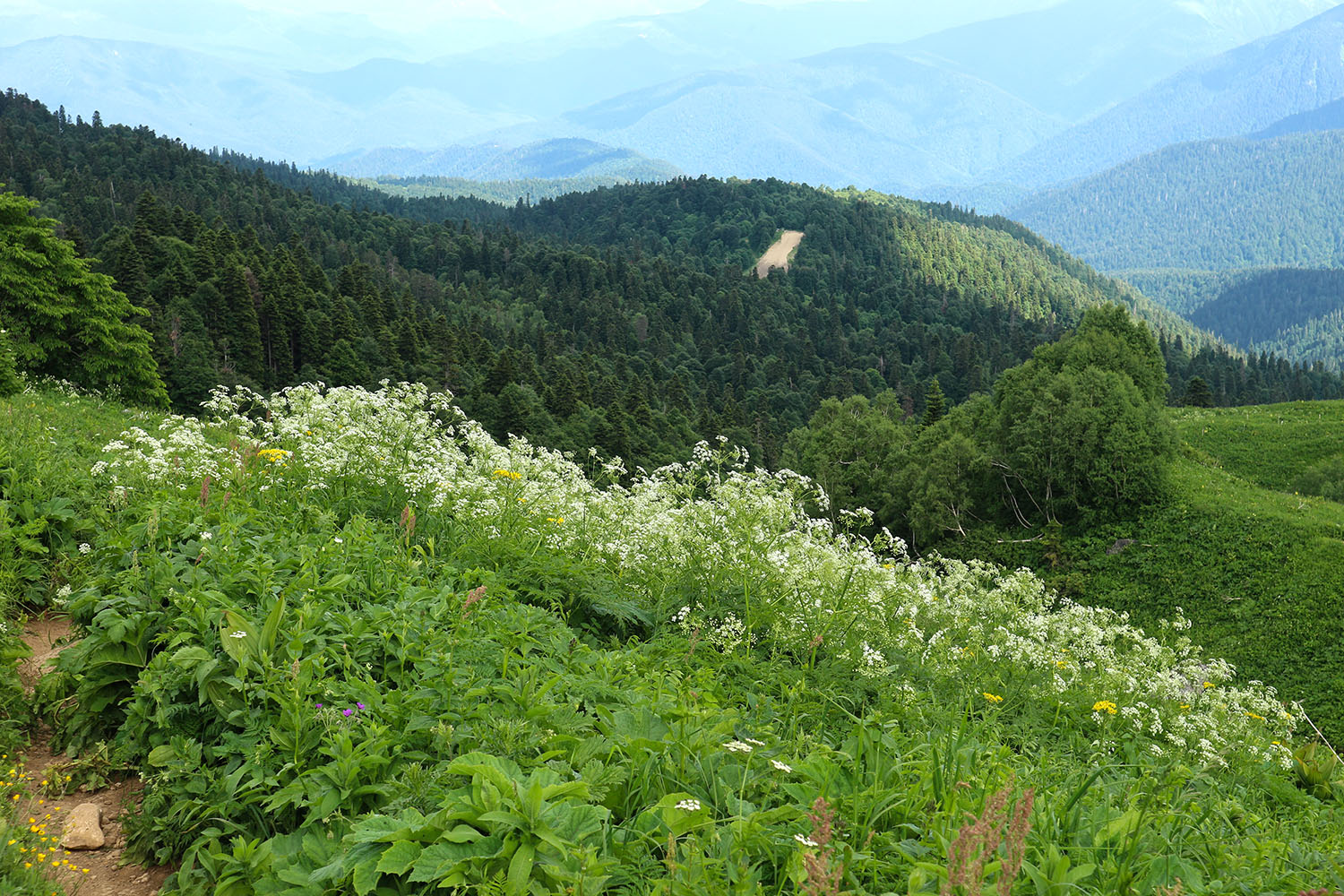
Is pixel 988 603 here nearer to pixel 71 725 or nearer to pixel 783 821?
pixel 783 821

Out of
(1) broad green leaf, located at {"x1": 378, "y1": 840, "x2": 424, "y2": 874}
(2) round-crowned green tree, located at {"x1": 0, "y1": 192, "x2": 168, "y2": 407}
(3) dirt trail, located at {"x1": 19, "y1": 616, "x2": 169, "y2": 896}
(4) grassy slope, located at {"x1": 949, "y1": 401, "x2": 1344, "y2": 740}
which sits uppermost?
(2) round-crowned green tree, located at {"x1": 0, "y1": 192, "x2": 168, "y2": 407}

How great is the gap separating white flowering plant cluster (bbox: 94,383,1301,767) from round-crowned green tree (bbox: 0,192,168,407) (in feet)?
79.5

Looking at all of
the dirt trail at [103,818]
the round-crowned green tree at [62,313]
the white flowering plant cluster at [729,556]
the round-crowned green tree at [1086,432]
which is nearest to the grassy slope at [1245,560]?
the round-crowned green tree at [1086,432]

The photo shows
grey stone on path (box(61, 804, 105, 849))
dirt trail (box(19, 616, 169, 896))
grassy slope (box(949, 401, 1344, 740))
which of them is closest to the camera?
dirt trail (box(19, 616, 169, 896))

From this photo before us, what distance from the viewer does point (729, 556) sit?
7.35m

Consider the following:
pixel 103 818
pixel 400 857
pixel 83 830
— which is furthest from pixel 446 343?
pixel 400 857

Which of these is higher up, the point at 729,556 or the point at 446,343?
the point at 446,343

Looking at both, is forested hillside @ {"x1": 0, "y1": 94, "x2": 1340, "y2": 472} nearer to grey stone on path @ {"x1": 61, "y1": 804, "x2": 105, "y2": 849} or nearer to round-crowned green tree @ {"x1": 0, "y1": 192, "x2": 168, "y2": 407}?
round-crowned green tree @ {"x1": 0, "y1": 192, "x2": 168, "y2": 407}

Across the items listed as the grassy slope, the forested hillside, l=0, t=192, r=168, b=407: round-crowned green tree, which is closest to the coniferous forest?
l=0, t=192, r=168, b=407: round-crowned green tree

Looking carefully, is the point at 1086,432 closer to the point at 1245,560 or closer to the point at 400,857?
the point at 1245,560

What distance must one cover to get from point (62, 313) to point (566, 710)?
33765 mm

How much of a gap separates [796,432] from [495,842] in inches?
3409

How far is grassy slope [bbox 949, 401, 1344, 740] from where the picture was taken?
30.3 meters

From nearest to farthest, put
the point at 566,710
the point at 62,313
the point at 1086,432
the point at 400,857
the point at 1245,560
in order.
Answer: the point at 400,857, the point at 566,710, the point at 62,313, the point at 1245,560, the point at 1086,432
